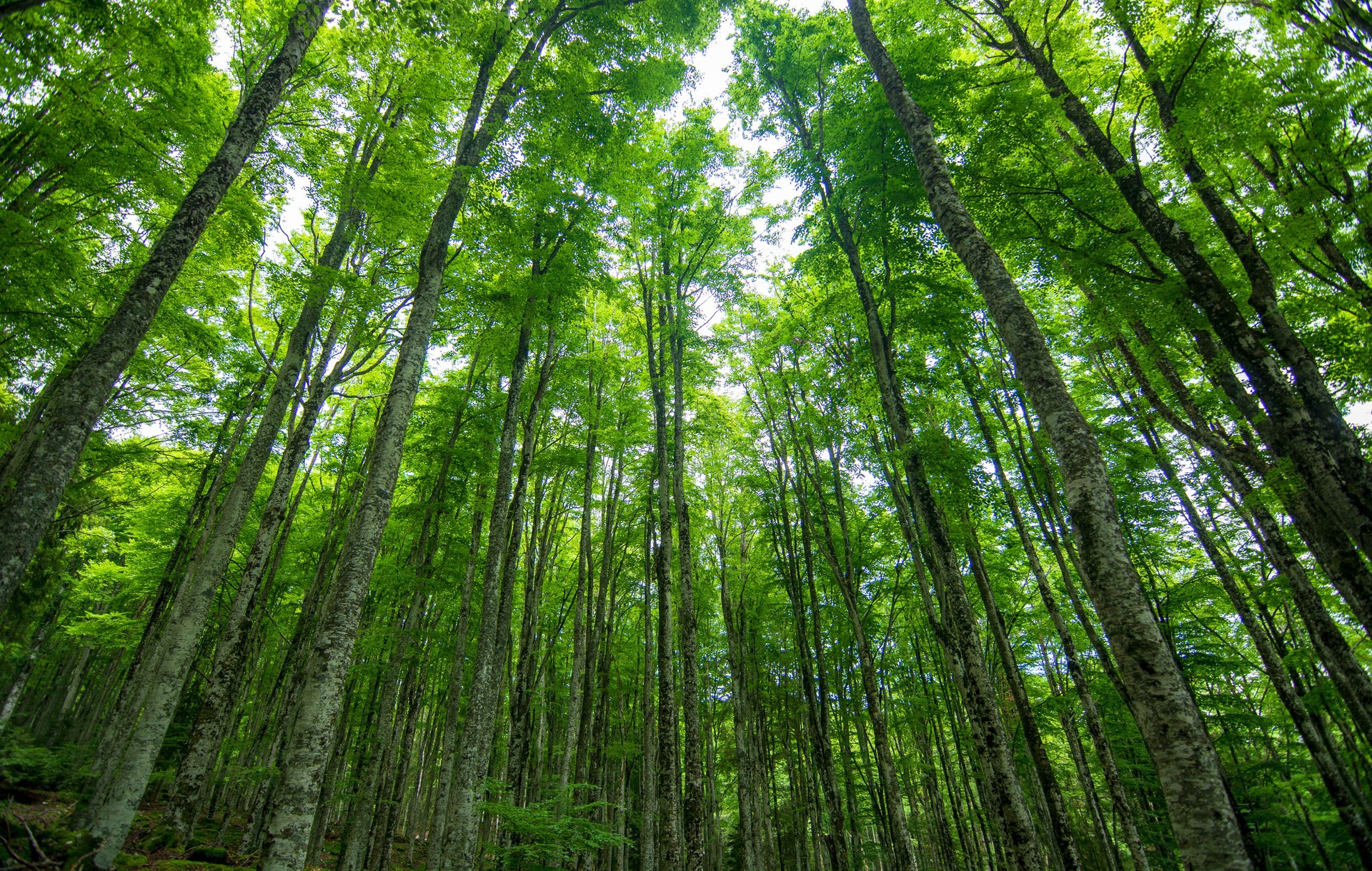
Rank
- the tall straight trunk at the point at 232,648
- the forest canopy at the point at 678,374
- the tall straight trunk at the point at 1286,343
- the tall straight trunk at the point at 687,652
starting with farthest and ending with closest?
1. the tall straight trunk at the point at 687,652
2. the tall straight trunk at the point at 232,648
3. the forest canopy at the point at 678,374
4. the tall straight trunk at the point at 1286,343

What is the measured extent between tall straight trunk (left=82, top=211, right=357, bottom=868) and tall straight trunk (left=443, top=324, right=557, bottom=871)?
354 centimetres

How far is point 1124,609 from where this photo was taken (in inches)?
138

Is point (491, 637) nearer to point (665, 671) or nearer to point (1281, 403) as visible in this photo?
point (665, 671)

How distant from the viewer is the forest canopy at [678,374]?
584 centimetres

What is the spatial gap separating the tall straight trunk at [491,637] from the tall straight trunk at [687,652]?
9.55 feet

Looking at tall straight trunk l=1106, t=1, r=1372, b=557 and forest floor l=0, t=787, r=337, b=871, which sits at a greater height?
tall straight trunk l=1106, t=1, r=1372, b=557

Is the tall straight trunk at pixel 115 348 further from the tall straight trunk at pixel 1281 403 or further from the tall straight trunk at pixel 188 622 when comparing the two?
the tall straight trunk at pixel 1281 403

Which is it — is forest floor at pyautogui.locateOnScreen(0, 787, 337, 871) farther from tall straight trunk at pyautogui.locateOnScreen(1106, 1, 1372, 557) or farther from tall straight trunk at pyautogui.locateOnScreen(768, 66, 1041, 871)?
tall straight trunk at pyautogui.locateOnScreen(1106, 1, 1372, 557)

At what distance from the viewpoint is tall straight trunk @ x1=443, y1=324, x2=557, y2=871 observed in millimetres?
7305

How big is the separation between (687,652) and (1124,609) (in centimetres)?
755

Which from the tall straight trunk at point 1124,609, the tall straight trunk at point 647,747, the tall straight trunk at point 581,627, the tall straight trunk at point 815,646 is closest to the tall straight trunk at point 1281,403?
the tall straight trunk at point 1124,609

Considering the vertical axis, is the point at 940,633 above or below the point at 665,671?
above

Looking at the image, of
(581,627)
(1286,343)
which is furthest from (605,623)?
(1286,343)

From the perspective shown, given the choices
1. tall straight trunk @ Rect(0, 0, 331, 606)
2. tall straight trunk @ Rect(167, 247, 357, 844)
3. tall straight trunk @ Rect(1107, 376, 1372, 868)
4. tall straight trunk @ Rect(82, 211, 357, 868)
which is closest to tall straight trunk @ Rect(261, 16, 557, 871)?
tall straight trunk @ Rect(0, 0, 331, 606)
